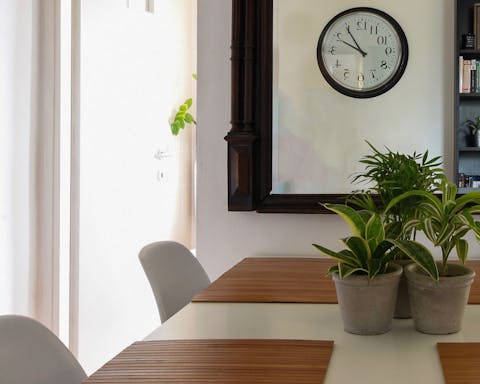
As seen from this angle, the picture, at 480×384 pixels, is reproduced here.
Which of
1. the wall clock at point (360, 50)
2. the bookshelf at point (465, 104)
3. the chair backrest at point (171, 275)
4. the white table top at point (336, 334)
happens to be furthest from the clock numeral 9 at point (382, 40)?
the white table top at point (336, 334)

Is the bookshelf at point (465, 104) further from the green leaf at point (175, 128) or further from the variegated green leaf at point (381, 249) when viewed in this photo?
A: the green leaf at point (175, 128)

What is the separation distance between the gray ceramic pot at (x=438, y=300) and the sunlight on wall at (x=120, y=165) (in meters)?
1.90

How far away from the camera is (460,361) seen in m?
1.01

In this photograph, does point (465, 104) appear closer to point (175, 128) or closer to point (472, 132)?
point (472, 132)

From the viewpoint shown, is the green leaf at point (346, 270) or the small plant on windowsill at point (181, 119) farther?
the small plant on windowsill at point (181, 119)

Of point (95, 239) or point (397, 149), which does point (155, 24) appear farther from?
point (397, 149)

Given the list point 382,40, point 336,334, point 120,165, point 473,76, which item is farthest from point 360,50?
point 120,165

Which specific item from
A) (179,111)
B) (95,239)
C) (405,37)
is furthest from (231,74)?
(179,111)

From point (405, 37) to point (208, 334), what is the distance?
1424 mm

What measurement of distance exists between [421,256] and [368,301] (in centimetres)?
12

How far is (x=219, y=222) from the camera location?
2307 mm

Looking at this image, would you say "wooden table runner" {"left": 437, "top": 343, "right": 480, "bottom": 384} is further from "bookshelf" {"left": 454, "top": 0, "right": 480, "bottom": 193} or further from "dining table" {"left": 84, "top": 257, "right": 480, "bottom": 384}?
"bookshelf" {"left": 454, "top": 0, "right": 480, "bottom": 193}

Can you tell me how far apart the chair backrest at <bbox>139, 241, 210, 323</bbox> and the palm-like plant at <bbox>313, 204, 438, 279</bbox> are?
2.29 feet

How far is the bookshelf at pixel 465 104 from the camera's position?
2186 millimetres
